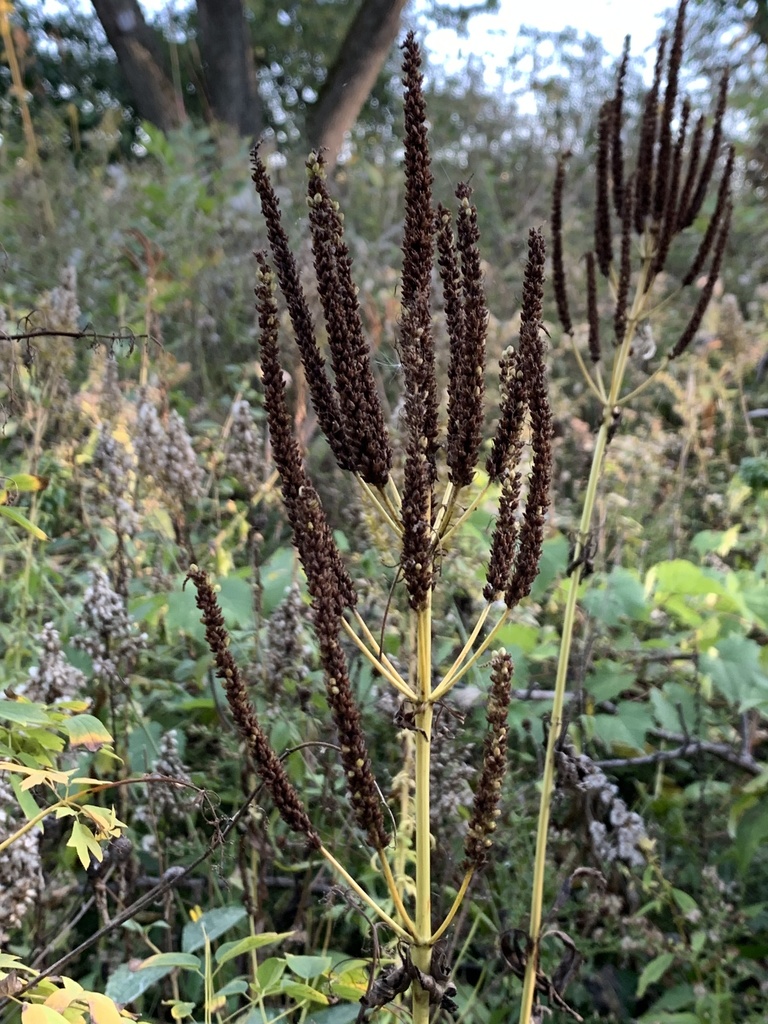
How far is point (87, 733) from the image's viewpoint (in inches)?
30.2

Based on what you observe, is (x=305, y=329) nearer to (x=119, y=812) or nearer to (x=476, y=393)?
(x=476, y=393)

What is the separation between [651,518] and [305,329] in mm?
2647

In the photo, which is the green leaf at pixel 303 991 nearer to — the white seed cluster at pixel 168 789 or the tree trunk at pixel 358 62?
the white seed cluster at pixel 168 789

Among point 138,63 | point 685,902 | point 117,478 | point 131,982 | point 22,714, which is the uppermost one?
point 138,63

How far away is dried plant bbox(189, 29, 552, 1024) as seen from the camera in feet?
2.01

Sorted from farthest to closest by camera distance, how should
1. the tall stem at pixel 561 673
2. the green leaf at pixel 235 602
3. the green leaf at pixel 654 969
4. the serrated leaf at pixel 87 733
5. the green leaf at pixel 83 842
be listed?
the green leaf at pixel 235 602, the green leaf at pixel 654 969, the tall stem at pixel 561 673, the serrated leaf at pixel 87 733, the green leaf at pixel 83 842

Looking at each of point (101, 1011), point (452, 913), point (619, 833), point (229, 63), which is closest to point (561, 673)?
point (619, 833)

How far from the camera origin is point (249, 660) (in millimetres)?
1564

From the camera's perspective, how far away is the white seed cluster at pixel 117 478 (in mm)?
1523

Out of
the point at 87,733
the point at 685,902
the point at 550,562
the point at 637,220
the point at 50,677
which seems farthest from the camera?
the point at 550,562

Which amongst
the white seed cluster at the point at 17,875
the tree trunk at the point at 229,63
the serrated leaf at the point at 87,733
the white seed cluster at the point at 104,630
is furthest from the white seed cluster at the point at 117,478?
the tree trunk at the point at 229,63

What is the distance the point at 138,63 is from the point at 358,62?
5.87 feet

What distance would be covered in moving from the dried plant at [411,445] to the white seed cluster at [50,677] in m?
0.55

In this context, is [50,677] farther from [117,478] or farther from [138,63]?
[138,63]
